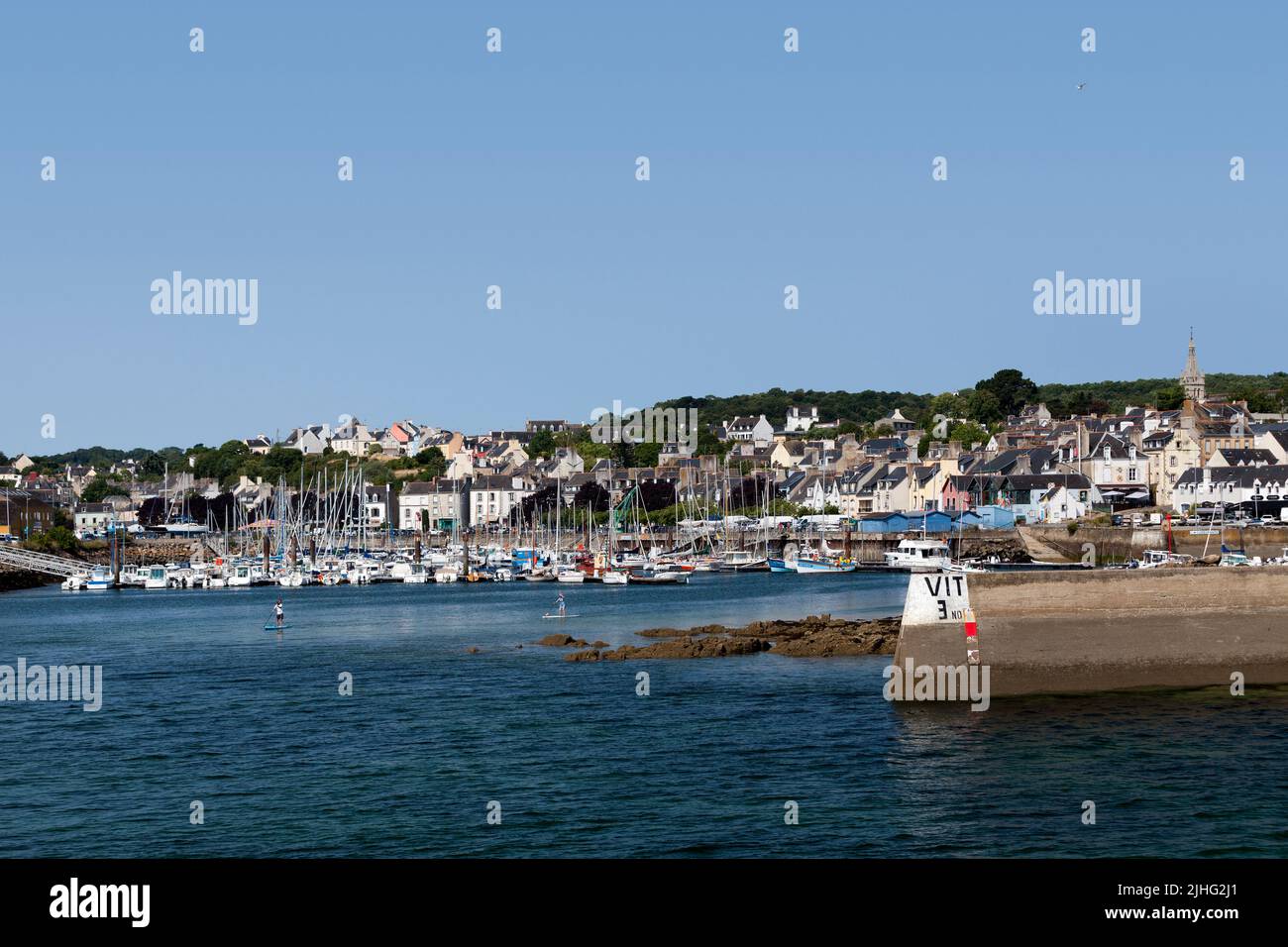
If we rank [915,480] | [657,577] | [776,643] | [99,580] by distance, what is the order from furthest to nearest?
[915,480]
[99,580]
[657,577]
[776,643]

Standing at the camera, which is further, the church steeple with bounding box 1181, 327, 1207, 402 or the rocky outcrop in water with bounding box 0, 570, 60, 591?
the church steeple with bounding box 1181, 327, 1207, 402

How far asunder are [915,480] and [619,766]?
381 ft

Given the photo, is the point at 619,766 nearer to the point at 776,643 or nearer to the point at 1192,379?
the point at 776,643

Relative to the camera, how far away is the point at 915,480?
460ft

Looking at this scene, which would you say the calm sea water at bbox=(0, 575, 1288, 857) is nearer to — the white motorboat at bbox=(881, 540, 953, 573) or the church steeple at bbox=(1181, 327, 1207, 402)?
the white motorboat at bbox=(881, 540, 953, 573)

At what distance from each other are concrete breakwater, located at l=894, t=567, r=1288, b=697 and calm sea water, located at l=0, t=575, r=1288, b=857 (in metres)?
0.72

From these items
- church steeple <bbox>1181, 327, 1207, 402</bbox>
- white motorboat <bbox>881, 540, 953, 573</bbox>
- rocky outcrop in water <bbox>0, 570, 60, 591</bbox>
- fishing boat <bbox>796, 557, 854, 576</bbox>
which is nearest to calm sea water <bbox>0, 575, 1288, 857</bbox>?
white motorboat <bbox>881, 540, 953, 573</bbox>

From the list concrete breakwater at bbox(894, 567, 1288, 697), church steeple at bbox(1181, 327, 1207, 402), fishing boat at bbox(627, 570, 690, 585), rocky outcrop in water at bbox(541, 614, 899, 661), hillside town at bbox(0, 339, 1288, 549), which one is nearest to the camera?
concrete breakwater at bbox(894, 567, 1288, 697)

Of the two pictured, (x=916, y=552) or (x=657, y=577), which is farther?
(x=916, y=552)

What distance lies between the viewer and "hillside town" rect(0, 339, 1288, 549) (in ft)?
399

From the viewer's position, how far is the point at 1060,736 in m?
28.0

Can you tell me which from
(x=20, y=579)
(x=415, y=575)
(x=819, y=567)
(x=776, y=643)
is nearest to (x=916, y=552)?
(x=819, y=567)
